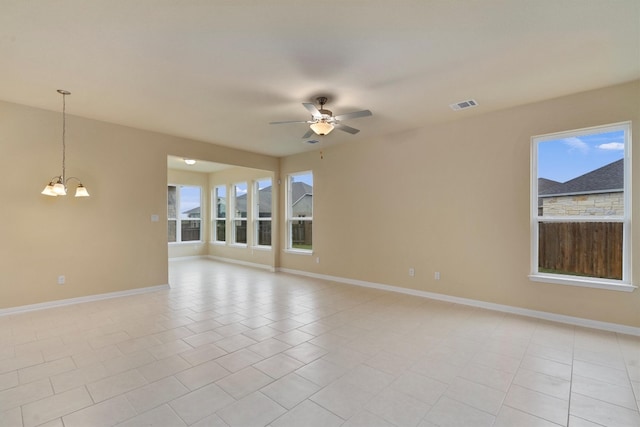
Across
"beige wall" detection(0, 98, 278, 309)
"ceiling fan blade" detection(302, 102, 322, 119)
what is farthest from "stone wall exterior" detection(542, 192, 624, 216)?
"beige wall" detection(0, 98, 278, 309)

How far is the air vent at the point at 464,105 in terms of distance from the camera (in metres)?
3.73

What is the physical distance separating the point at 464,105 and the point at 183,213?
8.17 m

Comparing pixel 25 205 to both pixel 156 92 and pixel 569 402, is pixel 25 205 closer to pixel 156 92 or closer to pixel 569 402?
pixel 156 92

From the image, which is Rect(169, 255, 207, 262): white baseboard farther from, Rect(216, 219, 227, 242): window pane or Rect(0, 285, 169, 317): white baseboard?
Rect(0, 285, 169, 317): white baseboard

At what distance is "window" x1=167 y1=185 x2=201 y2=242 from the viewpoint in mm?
8781

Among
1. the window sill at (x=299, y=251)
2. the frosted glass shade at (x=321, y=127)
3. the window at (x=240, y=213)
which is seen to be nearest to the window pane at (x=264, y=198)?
the window at (x=240, y=213)

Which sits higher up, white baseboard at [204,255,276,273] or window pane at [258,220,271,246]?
window pane at [258,220,271,246]

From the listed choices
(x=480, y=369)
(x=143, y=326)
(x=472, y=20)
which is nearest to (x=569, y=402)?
(x=480, y=369)

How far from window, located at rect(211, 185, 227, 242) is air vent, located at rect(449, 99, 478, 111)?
6990mm

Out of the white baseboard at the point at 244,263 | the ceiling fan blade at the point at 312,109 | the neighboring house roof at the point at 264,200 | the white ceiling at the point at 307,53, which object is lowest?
the white baseboard at the point at 244,263

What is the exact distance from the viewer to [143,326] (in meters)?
3.47

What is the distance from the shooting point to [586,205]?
357cm

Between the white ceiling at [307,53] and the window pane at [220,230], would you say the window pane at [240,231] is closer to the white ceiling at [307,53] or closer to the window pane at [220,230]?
the window pane at [220,230]

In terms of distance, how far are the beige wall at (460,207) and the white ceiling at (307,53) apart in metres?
0.35
